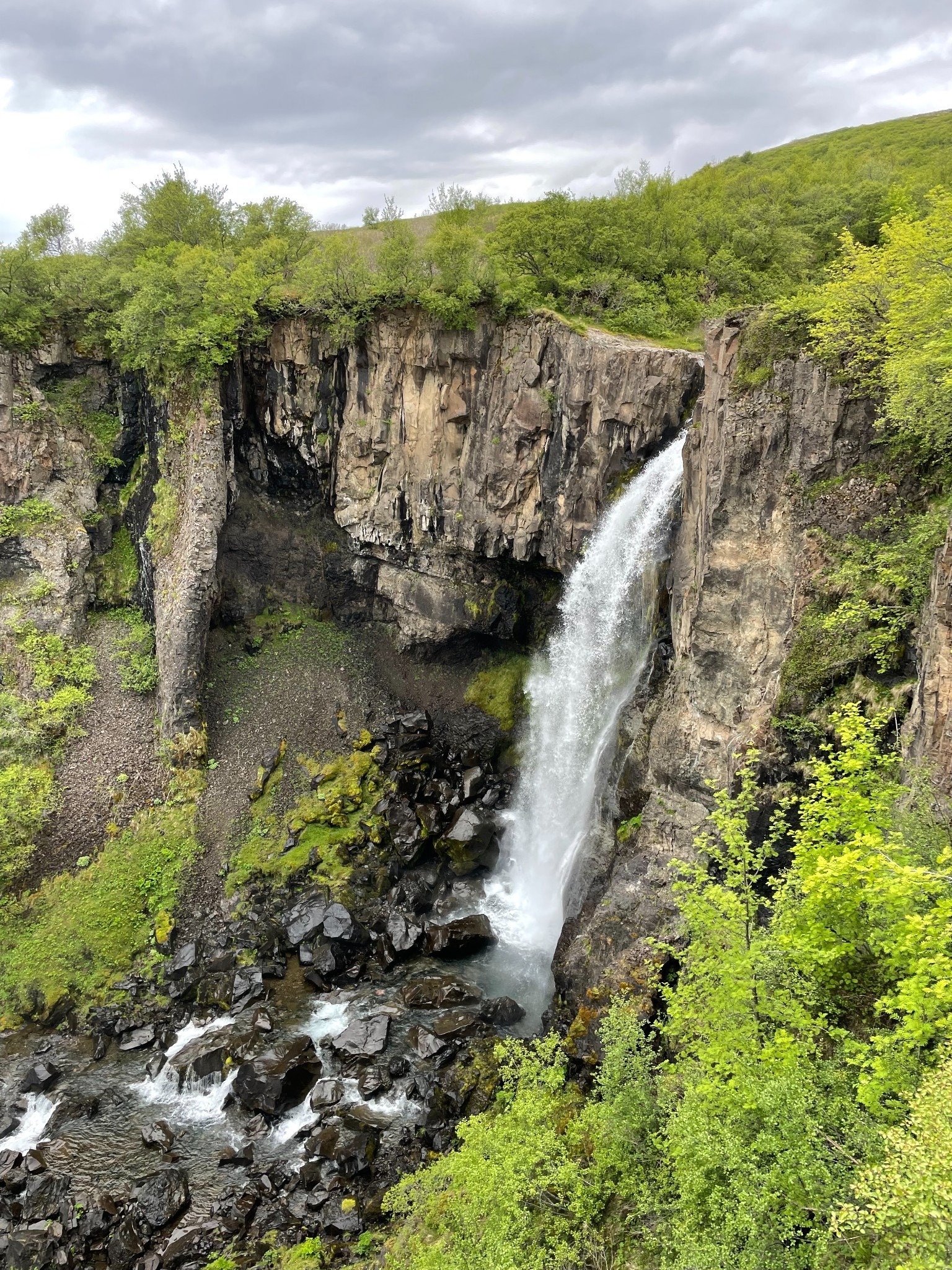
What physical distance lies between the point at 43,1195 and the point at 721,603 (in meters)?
20.9

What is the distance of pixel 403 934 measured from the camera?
22062 mm

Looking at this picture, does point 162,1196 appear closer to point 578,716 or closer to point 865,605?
point 578,716

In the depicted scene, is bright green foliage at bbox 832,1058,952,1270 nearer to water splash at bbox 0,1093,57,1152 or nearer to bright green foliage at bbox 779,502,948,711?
bright green foliage at bbox 779,502,948,711

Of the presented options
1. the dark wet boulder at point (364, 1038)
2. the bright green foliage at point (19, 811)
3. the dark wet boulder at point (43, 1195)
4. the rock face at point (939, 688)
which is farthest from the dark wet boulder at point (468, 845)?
the rock face at point (939, 688)

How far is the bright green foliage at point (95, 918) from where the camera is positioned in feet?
68.5

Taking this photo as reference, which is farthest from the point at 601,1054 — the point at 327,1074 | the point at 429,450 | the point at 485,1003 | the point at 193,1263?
the point at 429,450

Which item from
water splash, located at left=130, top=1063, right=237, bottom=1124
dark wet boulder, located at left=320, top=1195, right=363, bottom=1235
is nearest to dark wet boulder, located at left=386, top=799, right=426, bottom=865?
water splash, located at left=130, top=1063, right=237, bottom=1124

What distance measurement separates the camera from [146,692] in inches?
1101

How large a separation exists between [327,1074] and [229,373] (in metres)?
26.5

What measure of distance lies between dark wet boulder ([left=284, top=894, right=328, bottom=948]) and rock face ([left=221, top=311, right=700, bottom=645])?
1212cm

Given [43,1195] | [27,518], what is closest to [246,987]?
[43,1195]

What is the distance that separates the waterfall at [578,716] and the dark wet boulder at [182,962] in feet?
32.5

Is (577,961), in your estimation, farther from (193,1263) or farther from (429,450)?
(429,450)

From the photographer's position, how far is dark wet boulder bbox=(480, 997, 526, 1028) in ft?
63.1
